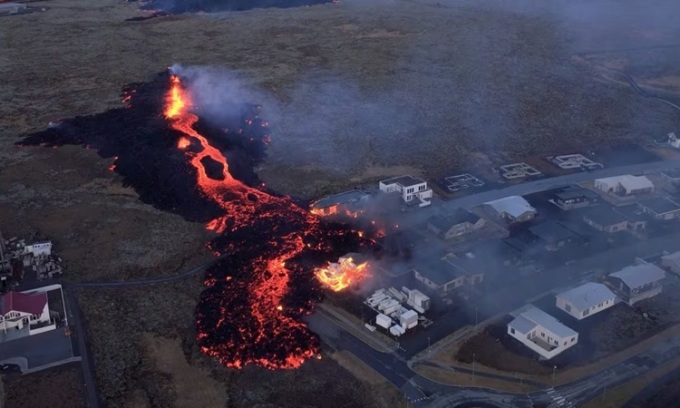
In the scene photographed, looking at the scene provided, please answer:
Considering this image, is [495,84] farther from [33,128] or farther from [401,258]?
[33,128]

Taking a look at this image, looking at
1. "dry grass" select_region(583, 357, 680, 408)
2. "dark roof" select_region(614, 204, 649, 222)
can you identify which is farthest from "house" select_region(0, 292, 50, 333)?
"dark roof" select_region(614, 204, 649, 222)

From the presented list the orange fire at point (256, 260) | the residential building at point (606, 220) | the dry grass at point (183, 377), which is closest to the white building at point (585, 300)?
the residential building at point (606, 220)

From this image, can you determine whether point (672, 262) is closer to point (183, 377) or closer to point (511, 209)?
point (511, 209)

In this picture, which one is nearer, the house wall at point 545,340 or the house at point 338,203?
the house wall at point 545,340

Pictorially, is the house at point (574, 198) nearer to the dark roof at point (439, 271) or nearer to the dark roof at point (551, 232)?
the dark roof at point (551, 232)

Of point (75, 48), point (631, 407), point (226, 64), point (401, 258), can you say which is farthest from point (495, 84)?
point (75, 48)

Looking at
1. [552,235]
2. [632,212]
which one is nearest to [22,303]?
[552,235]

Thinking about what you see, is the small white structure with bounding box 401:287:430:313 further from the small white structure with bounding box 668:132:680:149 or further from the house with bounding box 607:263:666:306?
the small white structure with bounding box 668:132:680:149
